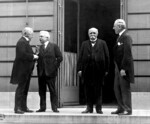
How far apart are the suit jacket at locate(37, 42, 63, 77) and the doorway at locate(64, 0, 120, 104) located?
347 cm

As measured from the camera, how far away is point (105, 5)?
17.4 metres

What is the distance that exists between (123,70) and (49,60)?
2.01 meters

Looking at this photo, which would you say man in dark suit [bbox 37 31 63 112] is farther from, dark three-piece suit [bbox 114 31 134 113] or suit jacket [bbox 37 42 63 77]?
dark three-piece suit [bbox 114 31 134 113]

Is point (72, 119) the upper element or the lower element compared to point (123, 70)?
lower

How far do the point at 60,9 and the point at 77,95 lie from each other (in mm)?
2981

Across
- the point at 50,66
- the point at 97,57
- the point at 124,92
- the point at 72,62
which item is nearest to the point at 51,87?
the point at 50,66

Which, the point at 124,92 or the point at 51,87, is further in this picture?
the point at 51,87

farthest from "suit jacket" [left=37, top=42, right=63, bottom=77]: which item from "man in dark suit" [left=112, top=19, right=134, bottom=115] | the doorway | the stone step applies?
the doorway

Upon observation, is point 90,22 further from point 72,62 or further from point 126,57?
point 126,57

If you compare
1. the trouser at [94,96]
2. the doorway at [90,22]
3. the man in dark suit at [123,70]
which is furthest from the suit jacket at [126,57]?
the doorway at [90,22]

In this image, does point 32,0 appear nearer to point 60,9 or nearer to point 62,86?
point 60,9

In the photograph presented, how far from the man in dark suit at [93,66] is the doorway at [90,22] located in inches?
153

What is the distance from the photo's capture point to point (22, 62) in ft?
37.1

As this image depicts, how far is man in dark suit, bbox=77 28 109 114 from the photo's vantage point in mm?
11023
